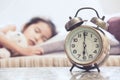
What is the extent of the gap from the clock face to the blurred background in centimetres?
88

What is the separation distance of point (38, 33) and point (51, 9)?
23 cm

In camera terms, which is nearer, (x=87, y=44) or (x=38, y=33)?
(x=87, y=44)

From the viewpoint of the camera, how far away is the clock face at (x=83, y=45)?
1.23 meters

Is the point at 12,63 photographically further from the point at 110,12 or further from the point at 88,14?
the point at 110,12

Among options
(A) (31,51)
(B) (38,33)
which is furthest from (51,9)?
(A) (31,51)

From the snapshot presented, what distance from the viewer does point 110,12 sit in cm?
216

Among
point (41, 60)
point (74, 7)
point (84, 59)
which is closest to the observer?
point (84, 59)

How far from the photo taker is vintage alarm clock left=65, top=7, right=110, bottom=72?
122cm

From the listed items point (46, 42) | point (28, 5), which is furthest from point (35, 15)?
point (46, 42)

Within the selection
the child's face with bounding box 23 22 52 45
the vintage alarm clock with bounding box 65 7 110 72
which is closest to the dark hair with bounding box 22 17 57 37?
the child's face with bounding box 23 22 52 45

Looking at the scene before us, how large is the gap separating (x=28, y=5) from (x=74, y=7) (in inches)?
15.1

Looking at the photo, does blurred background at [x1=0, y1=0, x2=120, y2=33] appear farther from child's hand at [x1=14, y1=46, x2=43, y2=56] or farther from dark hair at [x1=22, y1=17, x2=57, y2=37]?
child's hand at [x1=14, y1=46, x2=43, y2=56]

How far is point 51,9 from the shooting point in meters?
2.21

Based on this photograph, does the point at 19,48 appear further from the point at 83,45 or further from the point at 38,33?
the point at 83,45
